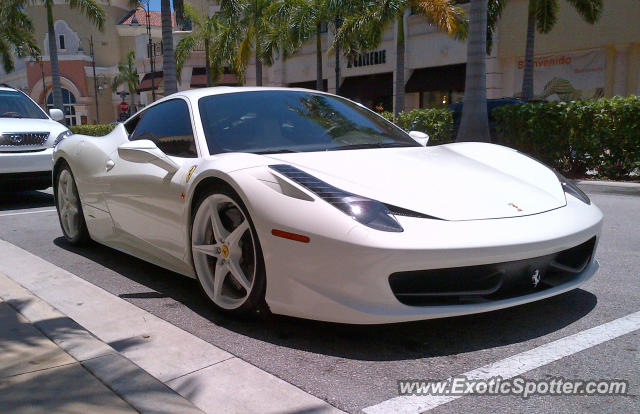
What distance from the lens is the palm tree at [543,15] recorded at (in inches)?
743

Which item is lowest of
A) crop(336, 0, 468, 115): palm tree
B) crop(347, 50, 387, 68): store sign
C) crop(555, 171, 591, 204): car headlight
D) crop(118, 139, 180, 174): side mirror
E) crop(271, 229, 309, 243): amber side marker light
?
crop(271, 229, 309, 243): amber side marker light

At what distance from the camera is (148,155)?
4039 mm

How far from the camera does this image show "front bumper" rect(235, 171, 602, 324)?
2697mm

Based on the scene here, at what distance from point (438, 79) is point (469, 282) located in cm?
2569

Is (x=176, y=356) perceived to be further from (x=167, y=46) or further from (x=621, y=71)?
(x=621, y=71)

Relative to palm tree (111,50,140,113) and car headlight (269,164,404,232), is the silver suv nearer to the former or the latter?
car headlight (269,164,404,232)

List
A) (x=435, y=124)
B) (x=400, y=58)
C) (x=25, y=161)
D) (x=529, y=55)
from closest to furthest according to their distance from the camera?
(x=25, y=161) < (x=435, y=124) < (x=529, y=55) < (x=400, y=58)

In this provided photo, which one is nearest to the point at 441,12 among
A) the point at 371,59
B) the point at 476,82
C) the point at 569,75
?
the point at 476,82

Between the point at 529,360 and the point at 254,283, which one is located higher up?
the point at 254,283

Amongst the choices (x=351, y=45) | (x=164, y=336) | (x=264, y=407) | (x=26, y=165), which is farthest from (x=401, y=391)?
(x=351, y=45)

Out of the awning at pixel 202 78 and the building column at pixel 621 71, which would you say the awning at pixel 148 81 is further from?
the building column at pixel 621 71

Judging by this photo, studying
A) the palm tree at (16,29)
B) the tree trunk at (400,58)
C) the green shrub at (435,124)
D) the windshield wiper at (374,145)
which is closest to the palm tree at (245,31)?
the tree trunk at (400,58)

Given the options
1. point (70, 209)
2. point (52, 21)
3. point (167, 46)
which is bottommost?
point (70, 209)

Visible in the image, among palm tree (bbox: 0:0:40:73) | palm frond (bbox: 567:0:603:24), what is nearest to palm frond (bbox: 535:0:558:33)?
palm frond (bbox: 567:0:603:24)
